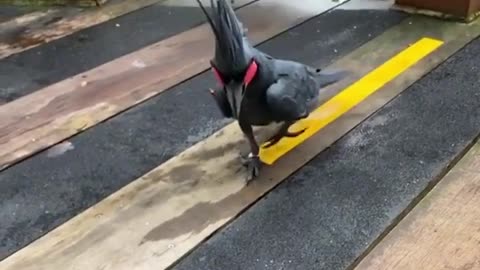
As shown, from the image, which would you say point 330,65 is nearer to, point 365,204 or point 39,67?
point 365,204

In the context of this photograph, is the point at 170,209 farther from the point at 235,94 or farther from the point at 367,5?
the point at 367,5

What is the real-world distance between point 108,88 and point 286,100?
2.02ft

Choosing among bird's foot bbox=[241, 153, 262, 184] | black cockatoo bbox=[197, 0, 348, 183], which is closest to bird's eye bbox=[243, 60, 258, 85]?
black cockatoo bbox=[197, 0, 348, 183]

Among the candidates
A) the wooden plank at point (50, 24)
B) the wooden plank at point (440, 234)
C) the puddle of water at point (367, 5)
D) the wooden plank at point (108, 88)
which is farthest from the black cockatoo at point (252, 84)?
the wooden plank at point (50, 24)

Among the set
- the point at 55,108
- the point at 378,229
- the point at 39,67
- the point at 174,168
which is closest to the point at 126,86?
the point at 55,108

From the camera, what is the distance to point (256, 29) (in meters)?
1.95

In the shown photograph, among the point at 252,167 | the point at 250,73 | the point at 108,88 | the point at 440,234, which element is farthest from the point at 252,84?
the point at 108,88

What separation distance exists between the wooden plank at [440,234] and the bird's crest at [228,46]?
1.18ft

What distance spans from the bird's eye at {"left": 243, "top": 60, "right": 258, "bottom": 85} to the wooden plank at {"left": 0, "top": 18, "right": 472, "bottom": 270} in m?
0.21

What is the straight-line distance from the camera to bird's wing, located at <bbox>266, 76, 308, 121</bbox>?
47.2 inches

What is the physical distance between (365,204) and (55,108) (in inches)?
30.7

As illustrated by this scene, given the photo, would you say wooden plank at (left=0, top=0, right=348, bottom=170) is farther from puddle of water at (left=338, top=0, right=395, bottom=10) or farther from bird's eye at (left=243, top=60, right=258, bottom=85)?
bird's eye at (left=243, top=60, right=258, bottom=85)

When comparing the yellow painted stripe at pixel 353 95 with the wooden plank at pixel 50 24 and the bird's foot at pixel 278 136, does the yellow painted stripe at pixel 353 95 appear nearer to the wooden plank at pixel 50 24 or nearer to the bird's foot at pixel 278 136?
the bird's foot at pixel 278 136

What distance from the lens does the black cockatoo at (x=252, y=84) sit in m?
1.12
